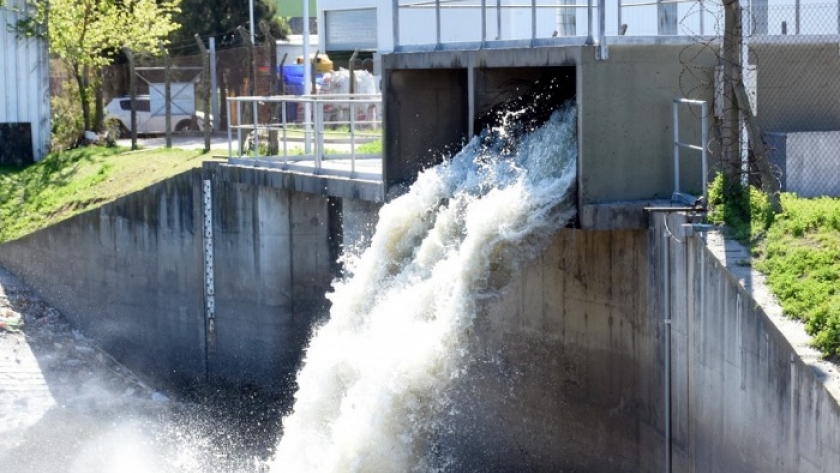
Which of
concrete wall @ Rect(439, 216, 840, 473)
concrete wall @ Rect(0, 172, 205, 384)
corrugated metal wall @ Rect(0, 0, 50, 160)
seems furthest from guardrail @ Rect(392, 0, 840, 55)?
corrugated metal wall @ Rect(0, 0, 50, 160)

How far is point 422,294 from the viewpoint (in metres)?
14.2

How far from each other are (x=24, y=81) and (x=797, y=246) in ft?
82.0

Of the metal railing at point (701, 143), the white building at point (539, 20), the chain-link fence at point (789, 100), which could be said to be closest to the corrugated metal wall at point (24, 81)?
the white building at point (539, 20)

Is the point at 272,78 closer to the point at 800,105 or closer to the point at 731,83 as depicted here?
the point at 800,105

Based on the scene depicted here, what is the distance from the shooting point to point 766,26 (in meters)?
17.5

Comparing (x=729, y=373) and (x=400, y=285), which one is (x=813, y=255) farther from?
(x=400, y=285)

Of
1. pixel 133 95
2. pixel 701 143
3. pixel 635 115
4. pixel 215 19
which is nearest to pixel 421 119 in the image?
pixel 635 115

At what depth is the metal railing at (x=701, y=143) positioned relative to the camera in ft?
40.4

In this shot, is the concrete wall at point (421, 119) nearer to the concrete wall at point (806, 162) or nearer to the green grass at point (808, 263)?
the concrete wall at point (806, 162)

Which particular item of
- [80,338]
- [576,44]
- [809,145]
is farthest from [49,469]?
[809,145]

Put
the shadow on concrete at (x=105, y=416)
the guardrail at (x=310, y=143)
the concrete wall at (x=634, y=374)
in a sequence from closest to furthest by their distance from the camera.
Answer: the concrete wall at (x=634, y=374), the shadow on concrete at (x=105, y=416), the guardrail at (x=310, y=143)

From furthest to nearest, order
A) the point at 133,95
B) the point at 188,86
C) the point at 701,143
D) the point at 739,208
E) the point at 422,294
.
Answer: the point at 188,86
the point at 133,95
the point at 422,294
the point at 701,143
the point at 739,208

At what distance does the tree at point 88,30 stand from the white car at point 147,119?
1394 millimetres

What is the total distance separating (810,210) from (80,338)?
1538cm
